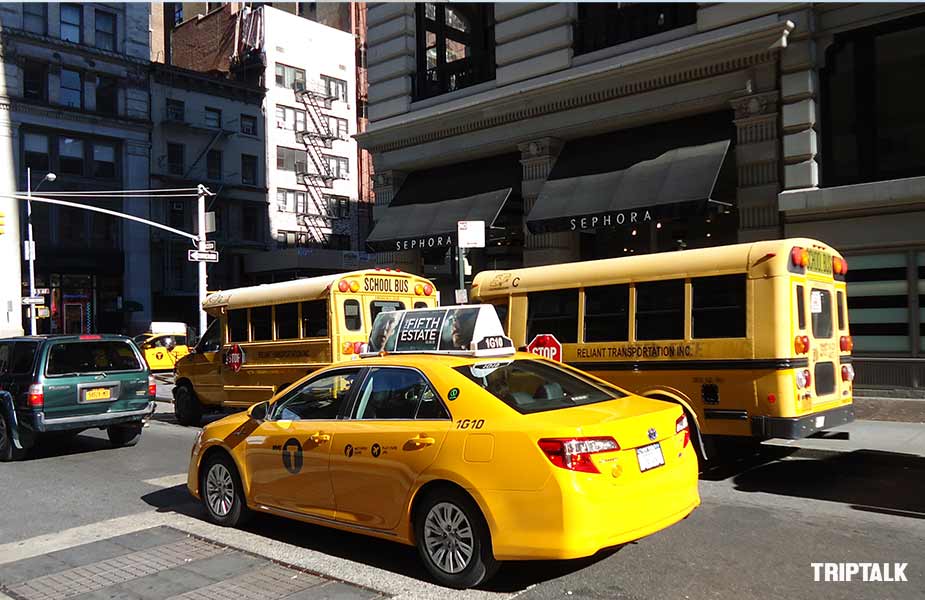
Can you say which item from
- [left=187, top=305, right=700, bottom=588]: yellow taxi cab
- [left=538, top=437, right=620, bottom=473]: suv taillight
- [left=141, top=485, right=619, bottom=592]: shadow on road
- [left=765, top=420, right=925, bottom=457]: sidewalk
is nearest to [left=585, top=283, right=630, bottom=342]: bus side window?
[left=765, top=420, right=925, bottom=457]: sidewalk

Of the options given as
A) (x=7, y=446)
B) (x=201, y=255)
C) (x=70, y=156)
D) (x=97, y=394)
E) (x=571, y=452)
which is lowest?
(x=7, y=446)

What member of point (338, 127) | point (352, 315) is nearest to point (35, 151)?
point (338, 127)

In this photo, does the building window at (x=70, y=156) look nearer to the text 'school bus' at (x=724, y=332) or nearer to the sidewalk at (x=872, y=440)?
the text 'school bus' at (x=724, y=332)

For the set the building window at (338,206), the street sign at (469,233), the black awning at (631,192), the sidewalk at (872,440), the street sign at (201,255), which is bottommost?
the sidewalk at (872,440)

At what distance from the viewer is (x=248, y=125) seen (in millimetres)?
52844

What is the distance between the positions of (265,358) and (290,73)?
46.5 metres

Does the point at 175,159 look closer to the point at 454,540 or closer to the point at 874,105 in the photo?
the point at 874,105

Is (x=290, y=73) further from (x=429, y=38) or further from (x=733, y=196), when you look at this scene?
(x=733, y=196)

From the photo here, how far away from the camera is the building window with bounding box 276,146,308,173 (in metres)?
54.5

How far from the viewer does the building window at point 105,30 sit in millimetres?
45469

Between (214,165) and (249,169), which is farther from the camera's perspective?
(249,169)

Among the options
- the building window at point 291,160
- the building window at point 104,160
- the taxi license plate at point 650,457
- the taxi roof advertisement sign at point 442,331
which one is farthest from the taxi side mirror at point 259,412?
the building window at point 291,160

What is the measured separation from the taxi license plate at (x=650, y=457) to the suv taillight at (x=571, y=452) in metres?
0.41

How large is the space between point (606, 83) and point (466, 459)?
555 inches
